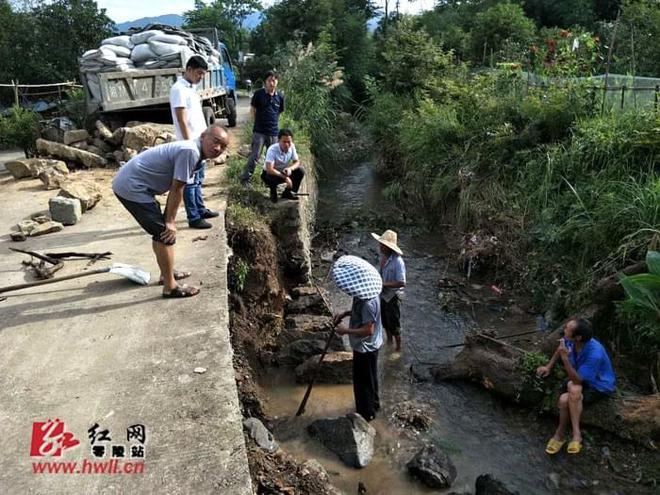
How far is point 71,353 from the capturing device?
383 cm

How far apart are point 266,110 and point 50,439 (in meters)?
5.50

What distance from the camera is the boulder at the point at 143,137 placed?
9234mm

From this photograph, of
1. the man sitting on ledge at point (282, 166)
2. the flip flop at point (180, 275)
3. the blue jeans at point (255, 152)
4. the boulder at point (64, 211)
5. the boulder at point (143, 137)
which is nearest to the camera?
the flip flop at point (180, 275)

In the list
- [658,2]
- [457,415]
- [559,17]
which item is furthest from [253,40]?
[457,415]

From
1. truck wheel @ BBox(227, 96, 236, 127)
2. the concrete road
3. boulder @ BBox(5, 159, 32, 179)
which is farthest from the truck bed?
the concrete road

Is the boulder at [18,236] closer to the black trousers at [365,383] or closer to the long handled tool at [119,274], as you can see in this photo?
the long handled tool at [119,274]

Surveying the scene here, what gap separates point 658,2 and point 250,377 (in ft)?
43.4

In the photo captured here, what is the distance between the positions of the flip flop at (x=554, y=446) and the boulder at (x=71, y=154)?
802cm

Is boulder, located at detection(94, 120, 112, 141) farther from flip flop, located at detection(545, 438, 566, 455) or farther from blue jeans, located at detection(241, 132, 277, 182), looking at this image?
flip flop, located at detection(545, 438, 566, 455)

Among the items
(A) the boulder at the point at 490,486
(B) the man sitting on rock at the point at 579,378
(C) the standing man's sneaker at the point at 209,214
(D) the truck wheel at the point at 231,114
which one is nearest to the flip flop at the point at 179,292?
(C) the standing man's sneaker at the point at 209,214

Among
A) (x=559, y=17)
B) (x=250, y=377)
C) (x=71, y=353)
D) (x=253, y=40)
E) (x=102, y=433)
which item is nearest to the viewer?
(x=102, y=433)

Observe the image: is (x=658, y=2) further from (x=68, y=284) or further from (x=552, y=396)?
(x=68, y=284)

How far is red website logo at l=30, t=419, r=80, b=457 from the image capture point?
9.59 ft

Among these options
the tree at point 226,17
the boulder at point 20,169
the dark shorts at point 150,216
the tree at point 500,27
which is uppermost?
the tree at point 226,17
